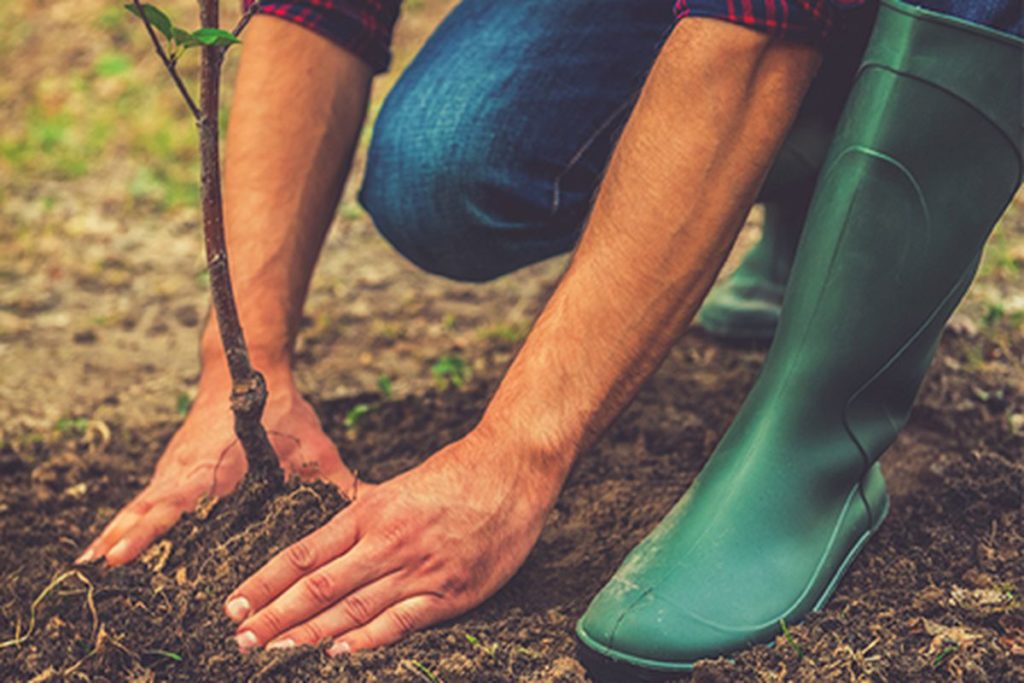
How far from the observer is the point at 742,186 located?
1.39 m

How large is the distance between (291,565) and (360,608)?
0.10 m

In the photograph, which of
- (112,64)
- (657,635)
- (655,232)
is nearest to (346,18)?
(655,232)

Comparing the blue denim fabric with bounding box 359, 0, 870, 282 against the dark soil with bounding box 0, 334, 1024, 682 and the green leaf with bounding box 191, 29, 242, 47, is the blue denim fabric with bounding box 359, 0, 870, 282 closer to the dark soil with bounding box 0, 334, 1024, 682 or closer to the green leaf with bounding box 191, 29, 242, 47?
the dark soil with bounding box 0, 334, 1024, 682

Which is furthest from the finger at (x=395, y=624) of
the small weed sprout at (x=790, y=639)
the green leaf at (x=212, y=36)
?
the green leaf at (x=212, y=36)

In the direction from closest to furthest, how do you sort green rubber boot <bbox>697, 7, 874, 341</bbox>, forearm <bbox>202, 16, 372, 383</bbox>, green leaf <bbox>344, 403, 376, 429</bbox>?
green rubber boot <bbox>697, 7, 874, 341</bbox>, forearm <bbox>202, 16, 372, 383</bbox>, green leaf <bbox>344, 403, 376, 429</bbox>

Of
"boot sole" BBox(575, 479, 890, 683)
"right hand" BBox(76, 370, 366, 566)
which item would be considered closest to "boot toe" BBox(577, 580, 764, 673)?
"boot sole" BBox(575, 479, 890, 683)

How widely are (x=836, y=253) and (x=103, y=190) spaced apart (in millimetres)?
2824

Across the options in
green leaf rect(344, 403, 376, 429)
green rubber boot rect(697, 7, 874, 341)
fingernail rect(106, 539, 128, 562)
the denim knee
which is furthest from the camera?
green leaf rect(344, 403, 376, 429)

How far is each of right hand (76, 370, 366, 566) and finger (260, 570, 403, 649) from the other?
29cm

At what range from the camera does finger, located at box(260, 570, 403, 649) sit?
139 centimetres

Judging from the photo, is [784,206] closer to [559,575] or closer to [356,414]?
[356,414]

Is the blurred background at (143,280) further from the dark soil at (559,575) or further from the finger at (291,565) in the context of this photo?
the finger at (291,565)

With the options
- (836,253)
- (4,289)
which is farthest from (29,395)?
(836,253)

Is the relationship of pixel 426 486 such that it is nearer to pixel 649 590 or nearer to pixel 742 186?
pixel 649 590
